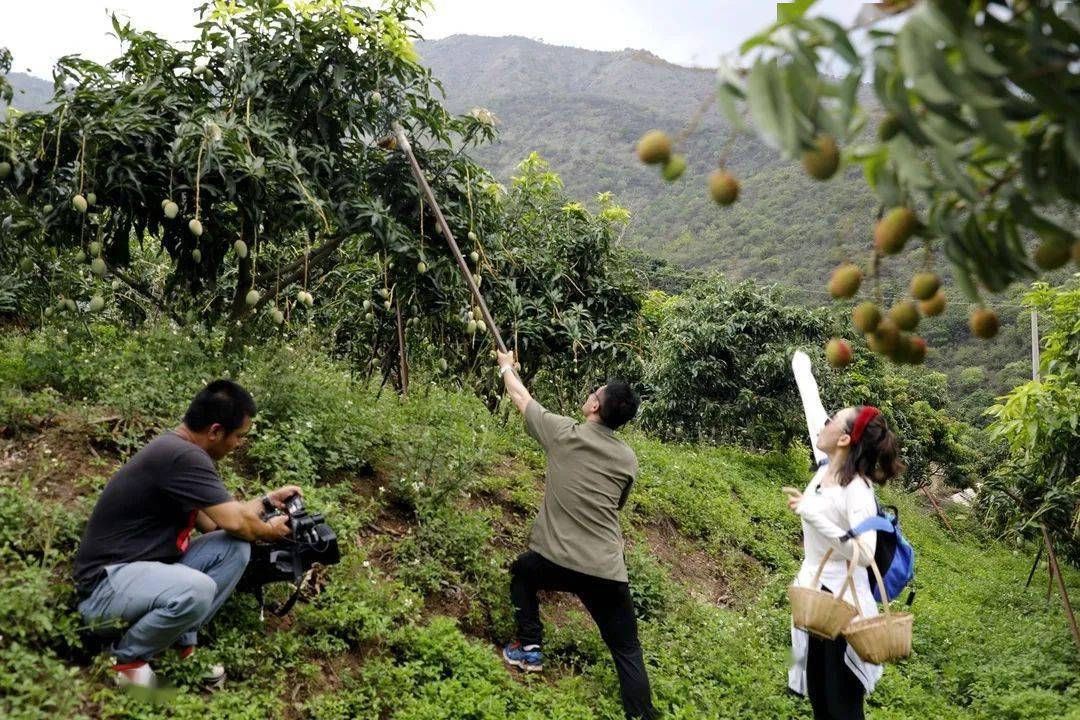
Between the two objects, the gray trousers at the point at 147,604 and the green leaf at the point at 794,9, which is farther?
the gray trousers at the point at 147,604

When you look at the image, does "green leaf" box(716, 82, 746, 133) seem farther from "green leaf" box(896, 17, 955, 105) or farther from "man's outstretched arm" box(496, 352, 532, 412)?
"man's outstretched arm" box(496, 352, 532, 412)

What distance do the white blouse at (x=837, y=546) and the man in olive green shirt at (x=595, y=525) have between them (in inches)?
28.4

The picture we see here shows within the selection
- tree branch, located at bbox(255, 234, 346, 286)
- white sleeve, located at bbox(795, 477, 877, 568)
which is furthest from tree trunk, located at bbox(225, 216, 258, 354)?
white sleeve, located at bbox(795, 477, 877, 568)

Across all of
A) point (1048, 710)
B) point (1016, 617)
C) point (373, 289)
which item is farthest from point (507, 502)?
point (1016, 617)

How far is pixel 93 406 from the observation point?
408cm

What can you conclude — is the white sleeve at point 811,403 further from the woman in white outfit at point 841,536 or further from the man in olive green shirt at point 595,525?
the man in olive green shirt at point 595,525

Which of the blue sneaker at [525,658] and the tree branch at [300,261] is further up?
the tree branch at [300,261]

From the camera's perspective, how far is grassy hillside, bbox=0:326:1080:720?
2992mm

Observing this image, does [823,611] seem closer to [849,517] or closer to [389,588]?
[849,517]

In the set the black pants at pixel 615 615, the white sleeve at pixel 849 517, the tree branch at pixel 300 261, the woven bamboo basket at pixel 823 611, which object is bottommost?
the black pants at pixel 615 615

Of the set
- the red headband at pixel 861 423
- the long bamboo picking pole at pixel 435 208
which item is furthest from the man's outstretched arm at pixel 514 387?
the red headband at pixel 861 423

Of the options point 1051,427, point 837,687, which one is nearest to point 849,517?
point 837,687

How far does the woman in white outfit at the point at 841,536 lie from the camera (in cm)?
307

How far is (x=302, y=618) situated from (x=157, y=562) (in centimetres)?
79
